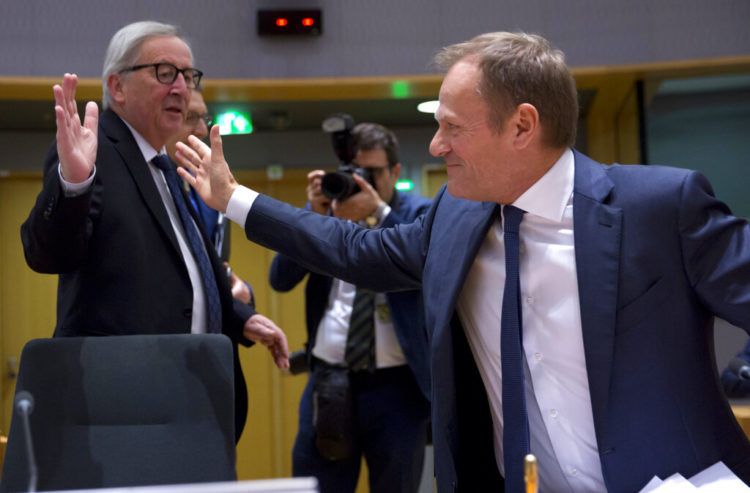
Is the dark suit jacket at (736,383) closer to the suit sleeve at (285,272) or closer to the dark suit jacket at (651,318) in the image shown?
the dark suit jacket at (651,318)

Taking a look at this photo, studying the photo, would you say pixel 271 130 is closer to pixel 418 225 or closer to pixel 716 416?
pixel 418 225

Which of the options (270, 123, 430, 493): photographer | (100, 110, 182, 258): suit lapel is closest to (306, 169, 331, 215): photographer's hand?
(270, 123, 430, 493): photographer

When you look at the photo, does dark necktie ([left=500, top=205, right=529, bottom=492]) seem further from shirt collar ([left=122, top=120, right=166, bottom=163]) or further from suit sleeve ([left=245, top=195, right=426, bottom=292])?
shirt collar ([left=122, top=120, right=166, bottom=163])

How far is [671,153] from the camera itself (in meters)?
5.25

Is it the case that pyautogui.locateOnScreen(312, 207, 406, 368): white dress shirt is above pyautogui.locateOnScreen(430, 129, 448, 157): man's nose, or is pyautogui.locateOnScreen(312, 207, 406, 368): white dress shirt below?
below

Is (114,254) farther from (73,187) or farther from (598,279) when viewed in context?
(598,279)

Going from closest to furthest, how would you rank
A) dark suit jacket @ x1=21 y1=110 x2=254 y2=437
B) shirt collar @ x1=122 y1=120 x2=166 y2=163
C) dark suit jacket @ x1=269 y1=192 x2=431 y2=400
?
dark suit jacket @ x1=21 y1=110 x2=254 y2=437
shirt collar @ x1=122 y1=120 x2=166 y2=163
dark suit jacket @ x1=269 y1=192 x2=431 y2=400

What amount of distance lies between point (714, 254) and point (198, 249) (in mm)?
1168

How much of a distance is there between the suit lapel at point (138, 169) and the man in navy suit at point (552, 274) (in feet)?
0.73

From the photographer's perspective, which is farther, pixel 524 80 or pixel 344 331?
pixel 344 331

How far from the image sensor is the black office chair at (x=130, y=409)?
1.64m

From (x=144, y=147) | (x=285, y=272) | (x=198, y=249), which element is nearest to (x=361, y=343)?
(x=285, y=272)

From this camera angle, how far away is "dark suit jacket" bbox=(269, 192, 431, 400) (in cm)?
300

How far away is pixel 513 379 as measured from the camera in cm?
167
